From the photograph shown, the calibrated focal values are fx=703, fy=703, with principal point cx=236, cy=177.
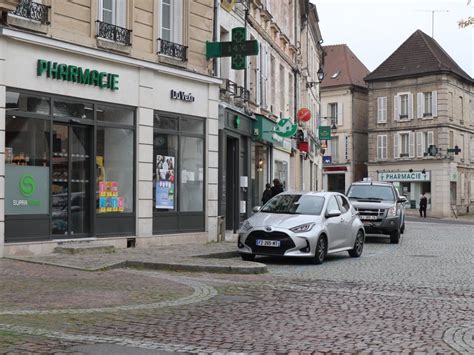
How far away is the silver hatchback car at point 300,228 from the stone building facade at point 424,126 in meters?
42.5

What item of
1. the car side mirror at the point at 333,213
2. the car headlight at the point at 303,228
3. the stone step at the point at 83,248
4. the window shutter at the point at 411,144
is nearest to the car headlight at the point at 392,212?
the car side mirror at the point at 333,213

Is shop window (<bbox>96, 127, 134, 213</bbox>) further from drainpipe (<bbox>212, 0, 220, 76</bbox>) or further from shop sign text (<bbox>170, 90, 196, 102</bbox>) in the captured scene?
drainpipe (<bbox>212, 0, 220, 76</bbox>)

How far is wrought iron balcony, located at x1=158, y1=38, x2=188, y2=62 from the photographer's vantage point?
17375 mm

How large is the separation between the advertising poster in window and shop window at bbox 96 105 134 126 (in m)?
1.39

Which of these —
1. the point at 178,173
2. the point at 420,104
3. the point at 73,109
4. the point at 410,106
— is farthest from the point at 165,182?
the point at 410,106

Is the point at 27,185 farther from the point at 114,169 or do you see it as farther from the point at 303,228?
the point at 303,228

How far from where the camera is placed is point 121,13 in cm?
1633

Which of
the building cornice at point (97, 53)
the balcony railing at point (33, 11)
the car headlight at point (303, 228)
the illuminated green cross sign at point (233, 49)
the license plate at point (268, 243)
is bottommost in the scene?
the license plate at point (268, 243)

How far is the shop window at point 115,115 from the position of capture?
15.8m

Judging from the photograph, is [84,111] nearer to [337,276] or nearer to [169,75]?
[169,75]

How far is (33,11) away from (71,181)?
3.59m

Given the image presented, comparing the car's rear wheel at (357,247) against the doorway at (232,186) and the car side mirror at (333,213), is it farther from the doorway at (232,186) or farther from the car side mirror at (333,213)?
the doorway at (232,186)

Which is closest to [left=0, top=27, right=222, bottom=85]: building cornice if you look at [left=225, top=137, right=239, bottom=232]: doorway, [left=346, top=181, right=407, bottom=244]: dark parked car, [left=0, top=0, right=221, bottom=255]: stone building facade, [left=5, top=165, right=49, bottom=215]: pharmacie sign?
[left=0, top=0, right=221, bottom=255]: stone building facade

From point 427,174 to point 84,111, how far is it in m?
46.8
